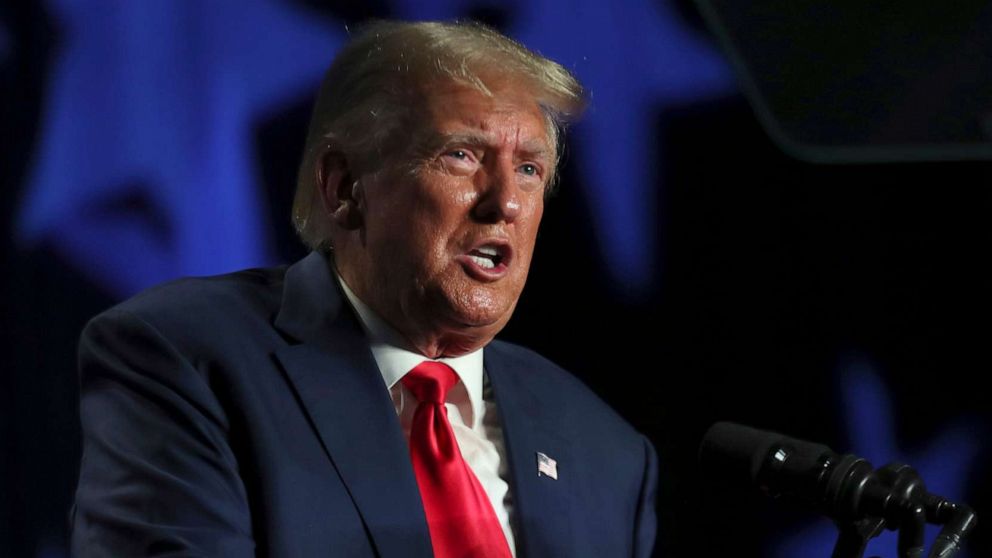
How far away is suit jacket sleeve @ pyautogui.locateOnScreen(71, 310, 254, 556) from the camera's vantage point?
5.62ft

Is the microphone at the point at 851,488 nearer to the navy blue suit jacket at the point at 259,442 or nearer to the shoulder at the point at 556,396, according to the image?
the navy blue suit jacket at the point at 259,442

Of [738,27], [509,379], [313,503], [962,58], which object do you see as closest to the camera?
[313,503]

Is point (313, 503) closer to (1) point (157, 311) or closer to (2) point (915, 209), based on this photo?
(1) point (157, 311)

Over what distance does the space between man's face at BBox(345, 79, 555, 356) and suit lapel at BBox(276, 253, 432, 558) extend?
10 centimetres

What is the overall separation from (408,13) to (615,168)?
22.8 inches

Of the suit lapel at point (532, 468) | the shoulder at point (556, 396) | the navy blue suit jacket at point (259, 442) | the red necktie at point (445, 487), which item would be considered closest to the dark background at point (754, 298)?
the shoulder at point (556, 396)

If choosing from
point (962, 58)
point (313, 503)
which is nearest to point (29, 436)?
point (313, 503)

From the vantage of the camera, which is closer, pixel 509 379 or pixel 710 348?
pixel 509 379

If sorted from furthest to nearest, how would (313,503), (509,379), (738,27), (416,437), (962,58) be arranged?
(738,27)
(962,58)
(509,379)
(416,437)
(313,503)

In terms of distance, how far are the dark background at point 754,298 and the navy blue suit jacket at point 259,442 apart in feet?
2.54

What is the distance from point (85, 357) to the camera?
192cm

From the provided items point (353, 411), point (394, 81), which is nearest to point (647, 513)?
point (353, 411)

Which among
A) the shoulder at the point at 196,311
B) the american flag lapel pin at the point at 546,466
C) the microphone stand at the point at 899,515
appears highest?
the shoulder at the point at 196,311

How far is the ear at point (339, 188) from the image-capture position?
7.25 ft
